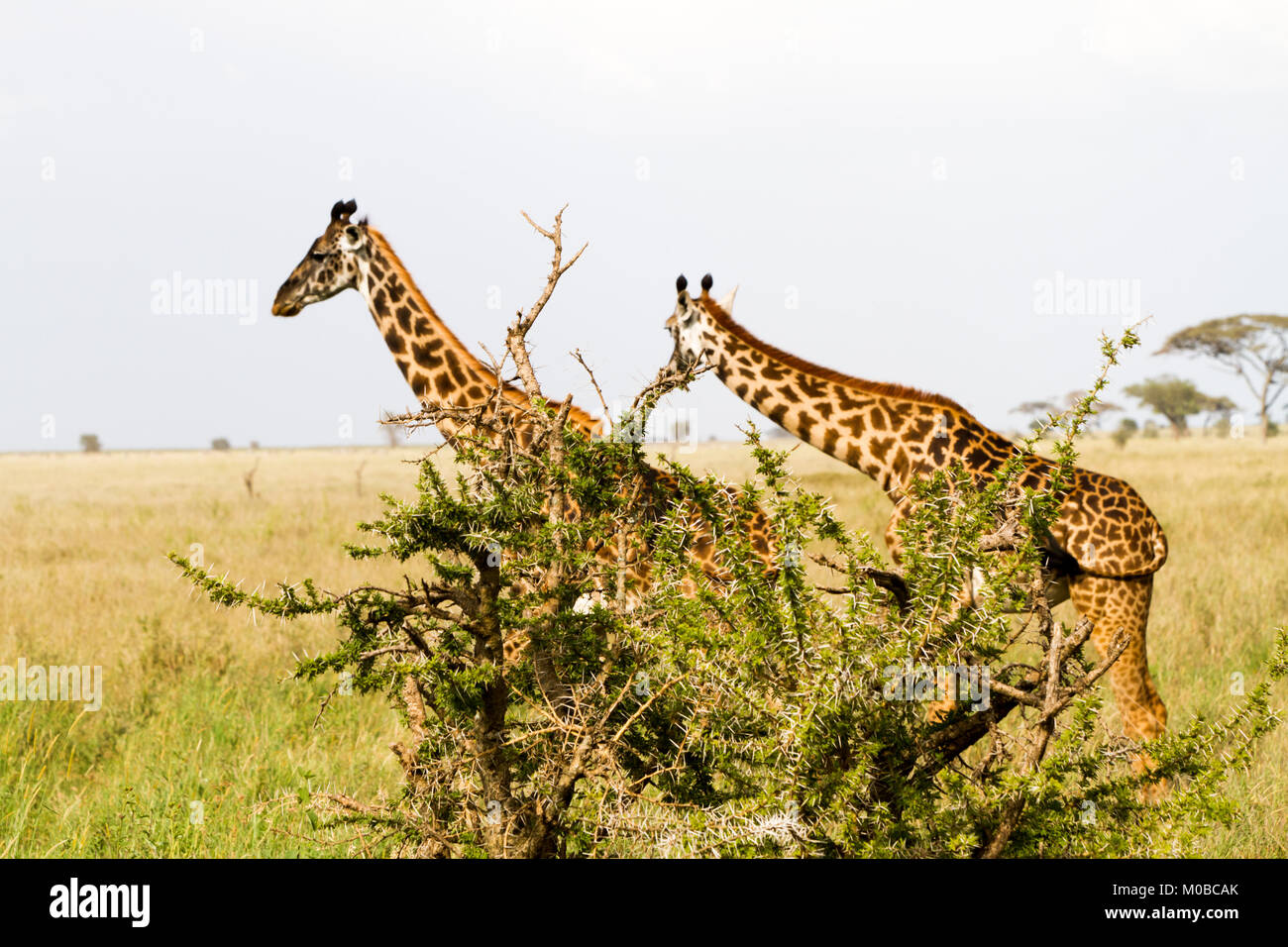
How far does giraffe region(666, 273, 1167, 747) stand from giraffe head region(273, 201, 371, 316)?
7.24 ft

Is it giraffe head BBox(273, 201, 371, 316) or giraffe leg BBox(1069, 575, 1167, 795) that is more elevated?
giraffe head BBox(273, 201, 371, 316)

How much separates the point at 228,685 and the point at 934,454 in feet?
15.6

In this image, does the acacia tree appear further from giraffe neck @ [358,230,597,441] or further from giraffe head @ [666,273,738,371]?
giraffe head @ [666,273,738,371]

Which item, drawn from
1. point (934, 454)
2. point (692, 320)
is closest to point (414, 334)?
point (692, 320)

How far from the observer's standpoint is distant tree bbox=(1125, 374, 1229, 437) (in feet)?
152

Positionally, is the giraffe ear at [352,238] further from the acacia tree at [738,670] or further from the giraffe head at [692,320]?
the acacia tree at [738,670]

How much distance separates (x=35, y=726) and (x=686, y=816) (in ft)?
15.6

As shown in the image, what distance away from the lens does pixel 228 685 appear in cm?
695

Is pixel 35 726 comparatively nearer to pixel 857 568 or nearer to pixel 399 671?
pixel 399 671

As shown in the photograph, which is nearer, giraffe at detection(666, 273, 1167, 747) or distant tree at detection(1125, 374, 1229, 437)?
giraffe at detection(666, 273, 1167, 747)

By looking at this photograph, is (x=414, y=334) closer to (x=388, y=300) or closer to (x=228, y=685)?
(x=388, y=300)

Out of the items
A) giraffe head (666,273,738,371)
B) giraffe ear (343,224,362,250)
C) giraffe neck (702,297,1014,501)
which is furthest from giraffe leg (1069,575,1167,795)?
giraffe ear (343,224,362,250)

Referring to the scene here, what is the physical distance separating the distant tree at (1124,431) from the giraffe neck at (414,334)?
40.3 m
